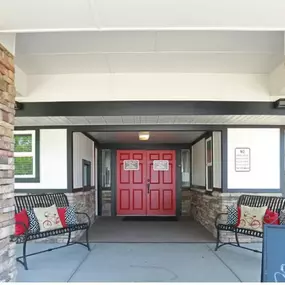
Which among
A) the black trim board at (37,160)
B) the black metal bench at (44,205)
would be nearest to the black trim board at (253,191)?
the black metal bench at (44,205)

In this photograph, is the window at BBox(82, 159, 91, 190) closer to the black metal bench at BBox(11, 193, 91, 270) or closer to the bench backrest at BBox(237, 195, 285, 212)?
the black metal bench at BBox(11, 193, 91, 270)

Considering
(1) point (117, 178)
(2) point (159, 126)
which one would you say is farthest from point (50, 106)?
(1) point (117, 178)

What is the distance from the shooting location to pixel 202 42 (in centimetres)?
363

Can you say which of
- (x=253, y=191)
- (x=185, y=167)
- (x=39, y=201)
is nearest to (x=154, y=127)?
(x=253, y=191)

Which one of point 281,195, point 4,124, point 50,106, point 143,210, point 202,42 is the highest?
point 202,42

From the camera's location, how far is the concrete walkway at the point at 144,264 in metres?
4.48

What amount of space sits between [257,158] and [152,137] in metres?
3.09

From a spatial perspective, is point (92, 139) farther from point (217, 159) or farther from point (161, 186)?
point (217, 159)

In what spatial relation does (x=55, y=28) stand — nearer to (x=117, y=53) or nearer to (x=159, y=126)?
(x=117, y=53)

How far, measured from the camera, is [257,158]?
23.0ft

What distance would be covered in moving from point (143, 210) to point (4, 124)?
340 inches

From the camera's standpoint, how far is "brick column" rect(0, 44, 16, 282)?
2.67 meters

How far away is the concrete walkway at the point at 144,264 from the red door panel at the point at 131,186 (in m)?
4.56

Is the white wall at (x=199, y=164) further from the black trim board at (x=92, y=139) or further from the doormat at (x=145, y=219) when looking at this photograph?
the black trim board at (x=92, y=139)
